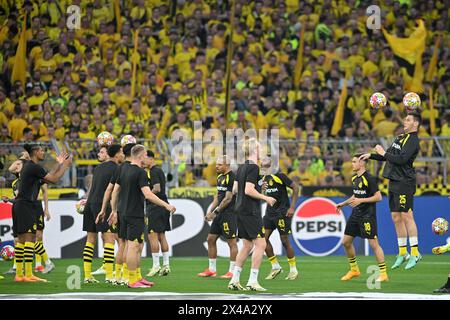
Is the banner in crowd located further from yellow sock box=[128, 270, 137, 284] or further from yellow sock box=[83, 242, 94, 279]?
yellow sock box=[128, 270, 137, 284]

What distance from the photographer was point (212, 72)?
93.2 ft

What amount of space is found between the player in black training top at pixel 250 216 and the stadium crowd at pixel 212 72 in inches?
348

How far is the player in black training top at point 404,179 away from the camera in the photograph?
1681cm

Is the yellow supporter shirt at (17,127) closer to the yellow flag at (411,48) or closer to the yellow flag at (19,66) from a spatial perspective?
the yellow flag at (19,66)

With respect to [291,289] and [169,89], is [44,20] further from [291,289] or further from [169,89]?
[291,289]

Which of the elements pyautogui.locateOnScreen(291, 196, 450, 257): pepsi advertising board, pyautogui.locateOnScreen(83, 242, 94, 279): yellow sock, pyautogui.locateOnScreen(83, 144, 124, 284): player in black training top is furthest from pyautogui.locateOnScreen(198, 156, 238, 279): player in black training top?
pyautogui.locateOnScreen(291, 196, 450, 257): pepsi advertising board

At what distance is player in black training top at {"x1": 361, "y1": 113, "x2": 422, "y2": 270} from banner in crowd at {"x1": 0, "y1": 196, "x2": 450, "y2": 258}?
5.25 m

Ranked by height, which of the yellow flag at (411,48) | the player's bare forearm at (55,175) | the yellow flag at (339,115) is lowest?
the player's bare forearm at (55,175)

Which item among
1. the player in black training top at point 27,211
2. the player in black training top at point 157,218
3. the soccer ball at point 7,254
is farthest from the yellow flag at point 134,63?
the player in black training top at point 27,211

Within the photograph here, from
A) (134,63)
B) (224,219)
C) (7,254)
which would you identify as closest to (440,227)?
(224,219)

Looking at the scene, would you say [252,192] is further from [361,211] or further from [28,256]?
[28,256]

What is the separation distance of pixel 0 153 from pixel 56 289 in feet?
25.4

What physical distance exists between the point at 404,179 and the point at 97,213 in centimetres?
546

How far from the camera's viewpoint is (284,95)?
2738cm
